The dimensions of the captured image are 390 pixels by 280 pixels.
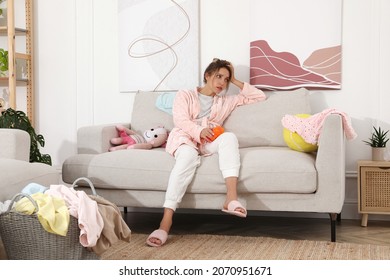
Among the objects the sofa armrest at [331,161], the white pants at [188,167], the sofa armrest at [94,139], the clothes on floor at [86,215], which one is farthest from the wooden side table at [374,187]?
the clothes on floor at [86,215]

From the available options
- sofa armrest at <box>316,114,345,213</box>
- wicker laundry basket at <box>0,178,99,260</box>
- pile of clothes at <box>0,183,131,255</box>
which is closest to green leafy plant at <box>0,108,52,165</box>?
pile of clothes at <box>0,183,131,255</box>

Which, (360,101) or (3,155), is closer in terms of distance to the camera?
(3,155)

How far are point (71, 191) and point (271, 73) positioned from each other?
201 cm

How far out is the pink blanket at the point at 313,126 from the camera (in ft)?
10.3

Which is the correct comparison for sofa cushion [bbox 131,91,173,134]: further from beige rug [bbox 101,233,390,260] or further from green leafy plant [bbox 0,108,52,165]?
beige rug [bbox 101,233,390,260]

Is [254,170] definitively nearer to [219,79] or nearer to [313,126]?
[313,126]

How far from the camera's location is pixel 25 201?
92.6 inches

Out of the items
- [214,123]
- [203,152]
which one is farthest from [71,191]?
[214,123]

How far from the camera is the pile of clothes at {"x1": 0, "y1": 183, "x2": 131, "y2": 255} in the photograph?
7.57 ft

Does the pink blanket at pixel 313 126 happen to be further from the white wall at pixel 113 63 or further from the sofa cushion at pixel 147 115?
the sofa cushion at pixel 147 115

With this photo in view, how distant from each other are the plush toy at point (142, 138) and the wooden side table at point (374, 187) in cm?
126

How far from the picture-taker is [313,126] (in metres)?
3.18
